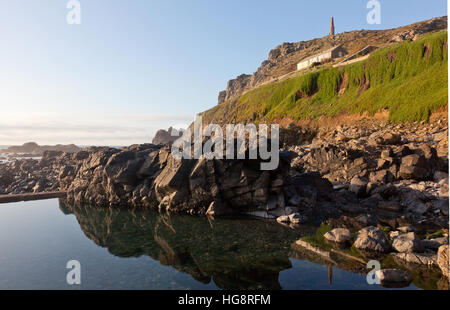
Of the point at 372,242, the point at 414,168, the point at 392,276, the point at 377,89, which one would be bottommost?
the point at 392,276

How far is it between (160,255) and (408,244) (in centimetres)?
1418

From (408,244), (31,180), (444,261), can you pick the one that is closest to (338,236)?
(408,244)

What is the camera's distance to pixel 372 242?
16000 millimetres

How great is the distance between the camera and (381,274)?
41.6 feet

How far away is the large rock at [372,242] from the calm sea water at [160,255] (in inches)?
128

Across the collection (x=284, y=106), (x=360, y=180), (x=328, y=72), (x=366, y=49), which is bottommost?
(x=360, y=180)

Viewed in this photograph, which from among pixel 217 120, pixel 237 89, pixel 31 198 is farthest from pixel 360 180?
pixel 237 89

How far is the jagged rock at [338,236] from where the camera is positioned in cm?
1750

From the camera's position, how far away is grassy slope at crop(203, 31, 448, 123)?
150ft

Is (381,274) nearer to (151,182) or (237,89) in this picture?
(151,182)

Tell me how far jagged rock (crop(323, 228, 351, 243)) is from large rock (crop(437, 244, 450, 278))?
16.1 feet

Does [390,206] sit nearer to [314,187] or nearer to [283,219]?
[314,187]

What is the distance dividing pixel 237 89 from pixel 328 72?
105 metres

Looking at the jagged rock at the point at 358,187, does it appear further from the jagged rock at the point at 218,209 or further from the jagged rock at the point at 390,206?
the jagged rock at the point at 218,209
